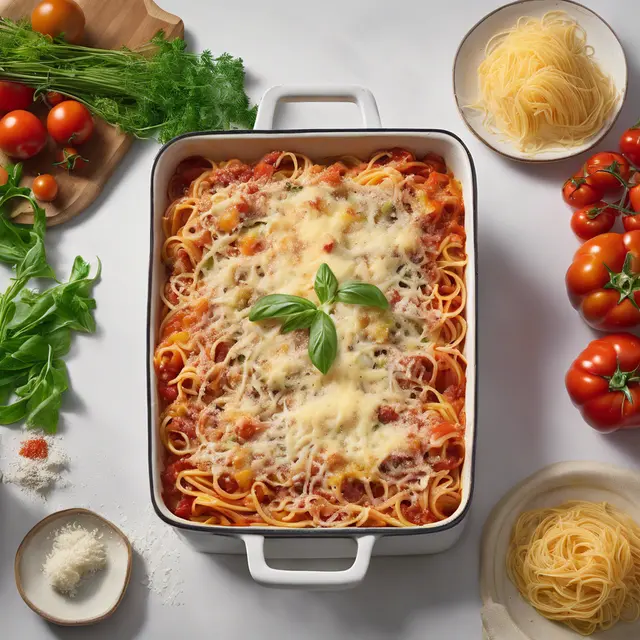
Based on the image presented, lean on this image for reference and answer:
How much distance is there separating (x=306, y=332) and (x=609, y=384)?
47.4 inches

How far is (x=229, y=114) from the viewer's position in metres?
3.92

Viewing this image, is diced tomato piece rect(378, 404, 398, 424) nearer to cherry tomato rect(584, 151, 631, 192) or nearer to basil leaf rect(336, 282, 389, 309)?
basil leaf rect(336, 282, 389, 309)

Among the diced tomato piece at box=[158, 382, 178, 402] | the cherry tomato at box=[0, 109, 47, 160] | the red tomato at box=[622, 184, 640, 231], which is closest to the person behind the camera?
the diced tomato piece at box=[158, 382, 178, 402]

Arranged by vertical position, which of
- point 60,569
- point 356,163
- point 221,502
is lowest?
point 60,569

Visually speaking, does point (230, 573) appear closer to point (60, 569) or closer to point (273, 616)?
point (273, 616)

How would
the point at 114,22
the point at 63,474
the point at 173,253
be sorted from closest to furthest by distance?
the point at 173,253 < the point at 63,474 < the point at 114,22

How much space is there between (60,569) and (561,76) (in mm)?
2884

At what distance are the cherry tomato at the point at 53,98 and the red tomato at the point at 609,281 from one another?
2380 millimetres

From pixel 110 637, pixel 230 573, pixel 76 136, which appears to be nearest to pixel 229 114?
pixel 76 136

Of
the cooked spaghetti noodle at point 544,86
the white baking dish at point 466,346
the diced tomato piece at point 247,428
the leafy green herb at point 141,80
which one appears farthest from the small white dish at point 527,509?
the leafy green herb at point 141,80

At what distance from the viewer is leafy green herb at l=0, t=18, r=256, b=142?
3.88 meters

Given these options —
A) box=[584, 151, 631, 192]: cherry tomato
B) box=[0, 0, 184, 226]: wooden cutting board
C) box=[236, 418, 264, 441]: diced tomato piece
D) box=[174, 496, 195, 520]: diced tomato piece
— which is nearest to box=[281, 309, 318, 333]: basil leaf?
box=[236, 418, 264, 441]: diced tomato piece

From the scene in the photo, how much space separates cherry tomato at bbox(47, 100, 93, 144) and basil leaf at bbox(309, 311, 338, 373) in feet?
4.91

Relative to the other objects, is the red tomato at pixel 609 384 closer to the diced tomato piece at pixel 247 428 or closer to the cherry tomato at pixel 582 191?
the cherry tomato at pixel 582 191
